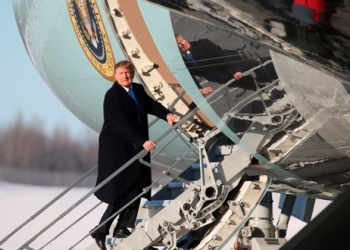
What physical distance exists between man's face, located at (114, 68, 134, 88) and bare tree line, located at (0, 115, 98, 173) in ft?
24.6

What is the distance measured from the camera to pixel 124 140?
6840mm

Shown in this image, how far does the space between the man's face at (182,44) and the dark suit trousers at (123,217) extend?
1902 millimetres

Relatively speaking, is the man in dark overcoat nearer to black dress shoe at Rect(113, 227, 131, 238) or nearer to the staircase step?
black dress shoe at Rect(113, 227, 131, 238)

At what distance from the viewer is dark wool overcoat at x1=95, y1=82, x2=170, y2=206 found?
21.9ft

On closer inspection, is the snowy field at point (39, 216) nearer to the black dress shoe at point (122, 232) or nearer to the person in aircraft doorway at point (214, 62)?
the black dress shoe at point (122, 232)

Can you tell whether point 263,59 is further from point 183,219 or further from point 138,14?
point 183,219

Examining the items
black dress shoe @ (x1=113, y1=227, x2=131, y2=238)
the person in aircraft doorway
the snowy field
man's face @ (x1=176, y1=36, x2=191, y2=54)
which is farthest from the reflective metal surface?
the snowy field

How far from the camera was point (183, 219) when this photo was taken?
22.6 feet

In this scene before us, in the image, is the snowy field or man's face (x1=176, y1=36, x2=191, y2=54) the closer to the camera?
man's face (x1=176, y1=36, x2=191, y2=54)

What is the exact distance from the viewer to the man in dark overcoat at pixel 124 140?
6.61 meters

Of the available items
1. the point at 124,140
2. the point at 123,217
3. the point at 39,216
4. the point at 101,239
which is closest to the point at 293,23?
the point at 124,140

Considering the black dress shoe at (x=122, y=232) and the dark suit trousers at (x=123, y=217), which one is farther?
the black dress shoe at (x=122, y=232)

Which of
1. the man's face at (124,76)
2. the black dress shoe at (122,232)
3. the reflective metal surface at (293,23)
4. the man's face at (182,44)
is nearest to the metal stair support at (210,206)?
the black dress shoe at (122,232)

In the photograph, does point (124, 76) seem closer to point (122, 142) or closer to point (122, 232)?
point (122, 142)
